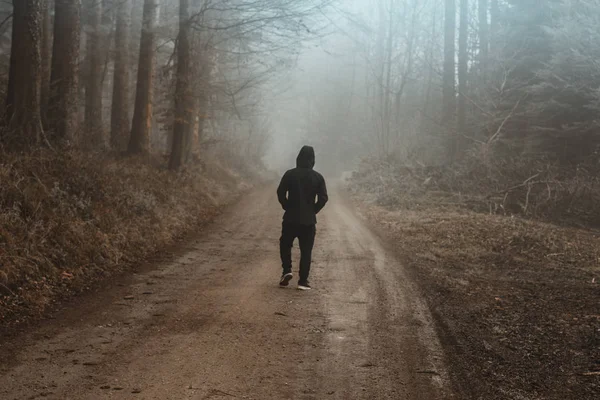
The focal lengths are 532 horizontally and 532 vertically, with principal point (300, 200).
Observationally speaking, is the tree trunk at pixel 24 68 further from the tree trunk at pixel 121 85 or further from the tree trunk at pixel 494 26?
the tree trunk at pixel 494 26

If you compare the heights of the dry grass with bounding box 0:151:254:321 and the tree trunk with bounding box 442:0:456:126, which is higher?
the tree trunk with bounding box 442:0:456:126

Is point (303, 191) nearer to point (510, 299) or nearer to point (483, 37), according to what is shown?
point (510, 299)

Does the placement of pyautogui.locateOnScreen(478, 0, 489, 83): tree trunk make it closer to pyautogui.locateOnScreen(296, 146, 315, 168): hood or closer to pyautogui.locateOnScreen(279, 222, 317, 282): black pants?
pyautogui.locateOnScreen(296, 146, 315, 168): hood

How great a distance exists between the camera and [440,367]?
4984 millimetres

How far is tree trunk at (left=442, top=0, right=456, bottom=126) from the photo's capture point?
23.3 meters

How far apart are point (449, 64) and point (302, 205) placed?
18.0 metres

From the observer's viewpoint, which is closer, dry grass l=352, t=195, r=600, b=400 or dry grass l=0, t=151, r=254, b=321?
dry grass l=352, t=195, r=600, b=400

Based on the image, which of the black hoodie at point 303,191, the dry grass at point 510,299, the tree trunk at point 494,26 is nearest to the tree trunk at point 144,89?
the dry grass at point 510,299

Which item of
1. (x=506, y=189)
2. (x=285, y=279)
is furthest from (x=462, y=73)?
(x=285, y=279)

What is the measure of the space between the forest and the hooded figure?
2.18 feet

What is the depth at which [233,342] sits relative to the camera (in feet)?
17.5

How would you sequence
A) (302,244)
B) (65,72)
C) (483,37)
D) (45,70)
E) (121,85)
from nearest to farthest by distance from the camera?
(302,244)
(65,72)
(45,70)
(121,85)
(483,37)

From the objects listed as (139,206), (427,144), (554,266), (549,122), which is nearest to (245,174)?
(427,144)

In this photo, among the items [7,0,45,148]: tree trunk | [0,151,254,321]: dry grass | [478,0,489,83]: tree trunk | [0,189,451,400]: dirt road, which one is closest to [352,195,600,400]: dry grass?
[0,189,451,400]: dirt road
